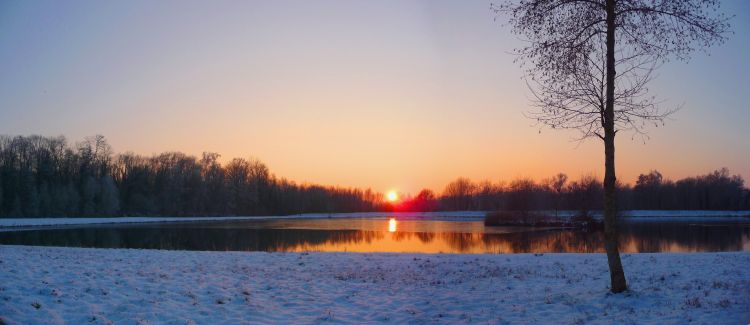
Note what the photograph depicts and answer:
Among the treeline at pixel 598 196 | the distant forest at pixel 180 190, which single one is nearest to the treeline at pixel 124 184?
the distant forest at pixel 180 190

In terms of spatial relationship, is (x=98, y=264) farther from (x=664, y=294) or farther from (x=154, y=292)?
(x=664, y=294)

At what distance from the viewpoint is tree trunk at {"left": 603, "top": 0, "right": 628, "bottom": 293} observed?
30.2ft

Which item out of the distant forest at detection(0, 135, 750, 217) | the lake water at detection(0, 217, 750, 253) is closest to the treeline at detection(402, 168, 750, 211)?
the distant forest at detection(0, 135, 750, 217)

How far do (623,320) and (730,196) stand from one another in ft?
425

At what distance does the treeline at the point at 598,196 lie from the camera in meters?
66.9

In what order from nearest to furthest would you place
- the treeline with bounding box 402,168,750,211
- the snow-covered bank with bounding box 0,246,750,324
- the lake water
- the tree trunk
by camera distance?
the snow-covered bank with bounding box 0,246,750,324, the tree trunk, the lake water, the treeline with bounding box 402,168,750,211

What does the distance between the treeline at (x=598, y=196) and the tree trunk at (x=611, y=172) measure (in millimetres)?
50832

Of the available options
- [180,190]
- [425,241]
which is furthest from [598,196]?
[180,190]

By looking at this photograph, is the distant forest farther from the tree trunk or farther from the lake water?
the tree trunk

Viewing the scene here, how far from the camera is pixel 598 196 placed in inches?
2657

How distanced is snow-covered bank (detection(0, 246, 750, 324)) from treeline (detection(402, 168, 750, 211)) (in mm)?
47982

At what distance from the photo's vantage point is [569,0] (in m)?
9.66

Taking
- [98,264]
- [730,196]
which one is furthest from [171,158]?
[730,196]

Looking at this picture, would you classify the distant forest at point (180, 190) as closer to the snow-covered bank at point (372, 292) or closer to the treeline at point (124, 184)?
the treeline at point (124, 184)
